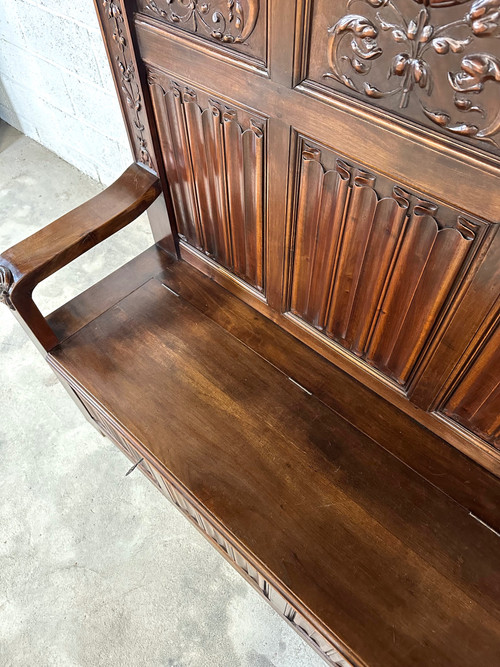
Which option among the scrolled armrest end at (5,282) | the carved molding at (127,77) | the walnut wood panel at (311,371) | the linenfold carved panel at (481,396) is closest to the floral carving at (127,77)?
the carved molding at (127,77)

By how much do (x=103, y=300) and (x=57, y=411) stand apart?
0.58 metres

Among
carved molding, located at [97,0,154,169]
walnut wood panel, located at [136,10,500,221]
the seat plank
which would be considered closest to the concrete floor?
the seat plank

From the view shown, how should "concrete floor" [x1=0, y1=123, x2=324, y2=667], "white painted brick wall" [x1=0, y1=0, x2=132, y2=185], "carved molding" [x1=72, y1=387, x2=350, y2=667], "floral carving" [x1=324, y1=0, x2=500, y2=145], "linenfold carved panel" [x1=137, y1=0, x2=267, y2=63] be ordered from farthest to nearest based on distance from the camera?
"white painted brick wall" [x1=0, y1=0, x2=132, y2=185] → "concrete floor" [x1=0, y1=123, x2=324, y2=667] → "carved molding" [x1=72, y1=387, x2=350, y2=667] → "linenfold carved panel" [x1=137, y1=0, x2=267, y2=63] → "floral carving" [x1=324, y1=0, x2=500, y2=145]

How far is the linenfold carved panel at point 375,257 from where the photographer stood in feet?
2.25

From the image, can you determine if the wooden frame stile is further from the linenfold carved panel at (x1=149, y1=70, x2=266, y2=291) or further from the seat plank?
the seat plank

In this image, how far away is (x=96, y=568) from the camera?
1.31m

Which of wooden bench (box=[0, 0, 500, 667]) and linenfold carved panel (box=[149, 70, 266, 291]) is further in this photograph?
linenfold carved panel (box=[149, 70, 266, 291])

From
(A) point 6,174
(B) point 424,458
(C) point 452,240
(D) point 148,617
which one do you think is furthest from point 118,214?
(A) point 6,174

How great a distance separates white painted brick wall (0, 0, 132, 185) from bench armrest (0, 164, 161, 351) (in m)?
0.72

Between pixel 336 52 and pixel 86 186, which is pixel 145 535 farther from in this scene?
pixel 86 186

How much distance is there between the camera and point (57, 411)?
1591 millimetres

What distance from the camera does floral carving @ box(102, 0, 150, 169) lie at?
33.8 inches

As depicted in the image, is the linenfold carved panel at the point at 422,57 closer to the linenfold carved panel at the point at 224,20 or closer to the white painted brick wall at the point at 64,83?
the linenfold carved panel at the point at 224,20

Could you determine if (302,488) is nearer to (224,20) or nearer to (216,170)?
(216,170)
